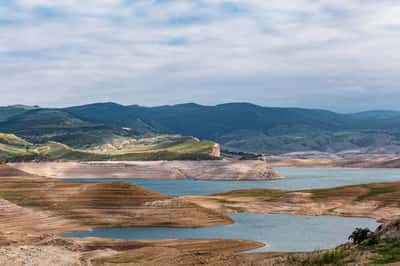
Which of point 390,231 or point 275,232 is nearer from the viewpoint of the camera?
point 390,231

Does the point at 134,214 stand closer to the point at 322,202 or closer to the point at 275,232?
the point at 275,232

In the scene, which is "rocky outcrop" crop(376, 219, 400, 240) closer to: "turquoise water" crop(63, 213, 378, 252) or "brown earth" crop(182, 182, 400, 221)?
"turquoise water" crop(63, 213, 378, 252)

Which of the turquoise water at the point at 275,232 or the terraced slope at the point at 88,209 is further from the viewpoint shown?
the terraced slope at the point at 88,209

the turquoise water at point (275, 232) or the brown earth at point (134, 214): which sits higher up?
the brown earth at point (134, 214)

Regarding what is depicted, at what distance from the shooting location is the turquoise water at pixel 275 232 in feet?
255

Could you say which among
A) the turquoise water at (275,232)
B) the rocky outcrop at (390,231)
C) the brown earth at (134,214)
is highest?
the rocky outcrop at (390,231)

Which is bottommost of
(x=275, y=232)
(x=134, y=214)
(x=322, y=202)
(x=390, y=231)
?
(x=275, y=232)

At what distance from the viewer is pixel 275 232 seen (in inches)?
3450

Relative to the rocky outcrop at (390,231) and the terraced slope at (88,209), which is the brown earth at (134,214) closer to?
the terraced slope at (88,209)

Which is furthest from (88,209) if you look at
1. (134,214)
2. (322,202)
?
(322,202)

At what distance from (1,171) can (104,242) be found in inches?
4983

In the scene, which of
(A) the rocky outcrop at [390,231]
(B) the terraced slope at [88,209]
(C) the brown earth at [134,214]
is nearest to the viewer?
(A) the rocky outcrop at [390,231]

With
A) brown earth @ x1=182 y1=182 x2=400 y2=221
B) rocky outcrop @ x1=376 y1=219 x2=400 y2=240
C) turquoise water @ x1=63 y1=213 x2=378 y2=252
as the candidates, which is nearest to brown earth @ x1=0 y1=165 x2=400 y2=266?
brown earth @ x1=182 y1=182 x2=400 y2=221

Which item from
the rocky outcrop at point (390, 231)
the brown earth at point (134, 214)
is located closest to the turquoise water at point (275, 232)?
the brown earth at point (134, 214)
